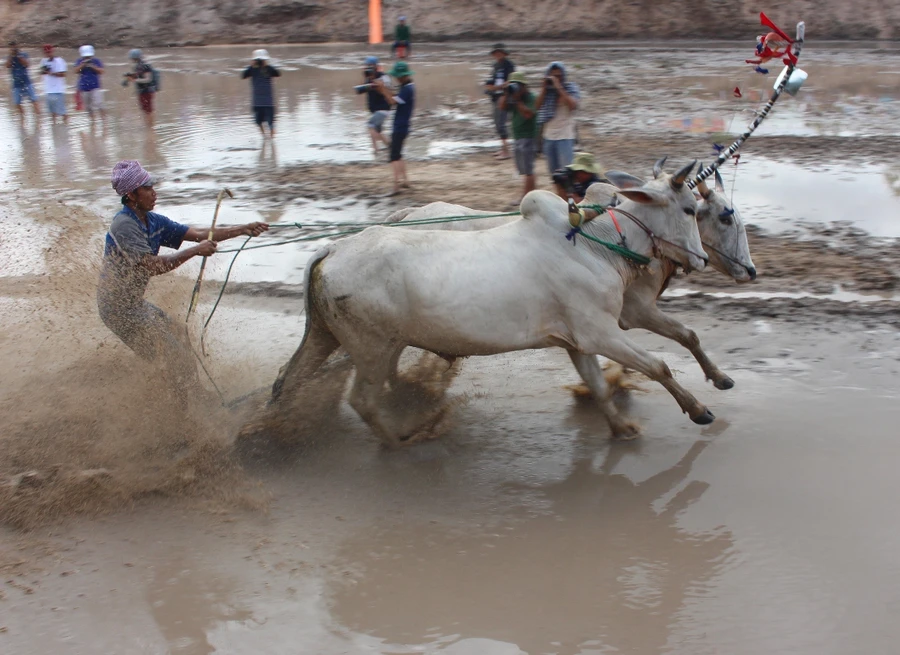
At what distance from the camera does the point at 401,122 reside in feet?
36.2

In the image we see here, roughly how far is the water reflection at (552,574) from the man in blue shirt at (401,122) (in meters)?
6.48

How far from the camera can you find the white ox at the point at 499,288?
5004 millimetres

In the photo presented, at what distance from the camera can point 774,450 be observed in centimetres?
524

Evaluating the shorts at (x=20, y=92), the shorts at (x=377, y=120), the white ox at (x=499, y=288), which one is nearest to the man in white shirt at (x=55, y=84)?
the shorts at (x=20, y=92)

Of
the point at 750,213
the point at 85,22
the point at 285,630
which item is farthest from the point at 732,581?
the point at 85,22

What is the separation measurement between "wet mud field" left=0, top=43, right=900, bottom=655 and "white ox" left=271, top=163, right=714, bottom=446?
515mm

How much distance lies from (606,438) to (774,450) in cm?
92

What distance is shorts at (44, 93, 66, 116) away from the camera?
674 inches

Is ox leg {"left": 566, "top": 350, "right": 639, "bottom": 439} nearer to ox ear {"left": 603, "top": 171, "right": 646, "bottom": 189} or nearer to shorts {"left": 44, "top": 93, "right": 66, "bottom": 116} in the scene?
ox ear {"left": 603, "top": 171, "right": 646, "bottom": 189}

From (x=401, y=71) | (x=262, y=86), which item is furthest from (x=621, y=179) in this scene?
(x=262, y=86)

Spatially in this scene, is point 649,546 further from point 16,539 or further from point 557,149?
point 557,149

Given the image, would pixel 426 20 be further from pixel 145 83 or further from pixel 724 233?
pixel 724 233

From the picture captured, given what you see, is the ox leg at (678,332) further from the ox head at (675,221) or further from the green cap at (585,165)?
the green cap at (585,165)

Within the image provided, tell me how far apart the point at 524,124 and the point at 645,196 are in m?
5.14
